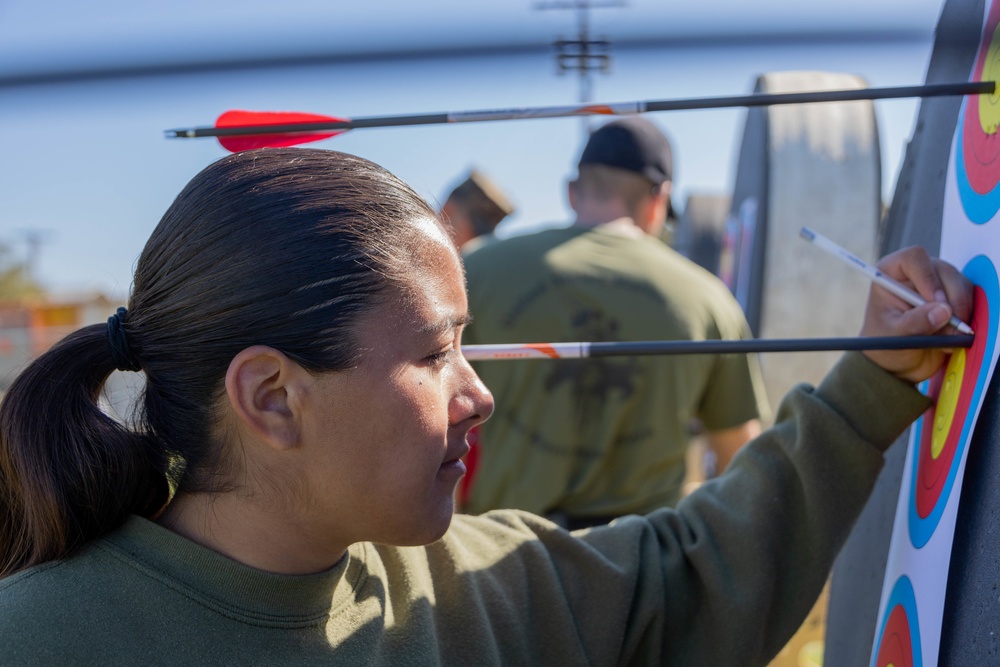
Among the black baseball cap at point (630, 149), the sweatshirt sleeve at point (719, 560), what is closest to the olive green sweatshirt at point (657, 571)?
the sweatshirt sleeve at point (719, 560)

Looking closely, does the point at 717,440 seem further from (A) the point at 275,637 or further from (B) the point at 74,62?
(B) the point at 74,62

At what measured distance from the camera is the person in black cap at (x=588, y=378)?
218cm

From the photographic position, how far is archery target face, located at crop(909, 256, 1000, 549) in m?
0.98

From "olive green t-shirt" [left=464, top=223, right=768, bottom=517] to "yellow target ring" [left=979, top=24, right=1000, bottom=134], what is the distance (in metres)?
1.12

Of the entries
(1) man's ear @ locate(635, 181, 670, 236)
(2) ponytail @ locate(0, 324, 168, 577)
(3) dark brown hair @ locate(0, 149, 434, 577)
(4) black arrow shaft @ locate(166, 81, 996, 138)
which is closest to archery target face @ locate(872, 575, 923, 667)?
(4) black arrow shaft @ locate(166, 81, 996, 138)

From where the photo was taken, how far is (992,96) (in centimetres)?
103

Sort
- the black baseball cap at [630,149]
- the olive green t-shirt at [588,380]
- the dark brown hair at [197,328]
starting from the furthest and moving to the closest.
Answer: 1. the black baseball cap at [630,149]
2. the olive green t-shirt at [588,380]
3. the dark brown hair at [197,328]

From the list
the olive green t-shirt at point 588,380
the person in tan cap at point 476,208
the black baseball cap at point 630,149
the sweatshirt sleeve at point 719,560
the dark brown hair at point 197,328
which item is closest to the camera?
the dark brown hair at point 197,328

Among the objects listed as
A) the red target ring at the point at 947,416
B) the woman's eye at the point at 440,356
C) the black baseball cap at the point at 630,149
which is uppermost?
the black baseball cap at the point at 630,149

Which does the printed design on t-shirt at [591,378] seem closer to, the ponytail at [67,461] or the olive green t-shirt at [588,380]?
the olive green t-shirt at [588,380]

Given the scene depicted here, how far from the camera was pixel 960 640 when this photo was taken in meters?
0.94

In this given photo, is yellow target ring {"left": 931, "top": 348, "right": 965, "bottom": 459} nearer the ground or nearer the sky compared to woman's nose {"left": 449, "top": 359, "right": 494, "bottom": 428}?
nearer the ground

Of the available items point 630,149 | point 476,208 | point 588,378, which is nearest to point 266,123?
point 588,378

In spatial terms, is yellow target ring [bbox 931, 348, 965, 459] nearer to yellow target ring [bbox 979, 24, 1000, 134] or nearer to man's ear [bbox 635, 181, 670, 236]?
yellow target ring [bbox 979, 24, 1000, 134]
